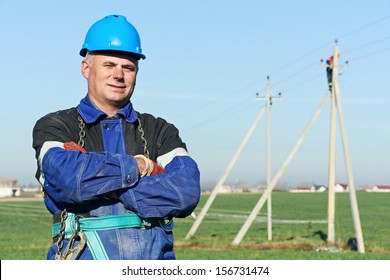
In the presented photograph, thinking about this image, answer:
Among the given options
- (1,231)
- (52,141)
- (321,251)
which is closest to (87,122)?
(52,141)

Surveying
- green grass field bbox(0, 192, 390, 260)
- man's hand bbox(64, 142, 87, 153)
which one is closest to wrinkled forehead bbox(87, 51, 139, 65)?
man's hand bbox(64, 142, 87, 153)

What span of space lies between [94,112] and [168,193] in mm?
414

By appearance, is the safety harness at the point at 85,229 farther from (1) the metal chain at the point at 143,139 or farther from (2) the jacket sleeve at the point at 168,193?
(1) the metal chain at the point at 143,139

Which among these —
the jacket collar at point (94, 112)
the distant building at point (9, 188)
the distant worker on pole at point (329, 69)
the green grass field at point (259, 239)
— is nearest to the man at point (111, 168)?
the jacket collar at point (94, 112)

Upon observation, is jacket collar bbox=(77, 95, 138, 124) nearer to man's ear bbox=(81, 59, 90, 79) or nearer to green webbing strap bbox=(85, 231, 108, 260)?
man's ear bbox=(81, 59, 90, 79)

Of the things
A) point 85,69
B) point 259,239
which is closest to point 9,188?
point 259,239

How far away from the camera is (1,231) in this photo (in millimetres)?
37406

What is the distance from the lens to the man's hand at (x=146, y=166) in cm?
287

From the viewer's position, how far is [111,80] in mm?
2895

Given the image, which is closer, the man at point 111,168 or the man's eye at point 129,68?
the man at point 111,168

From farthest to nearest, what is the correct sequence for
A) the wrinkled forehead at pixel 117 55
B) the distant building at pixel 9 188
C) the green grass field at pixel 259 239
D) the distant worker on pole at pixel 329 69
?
the distant building at pixel 9 188 < the distant worker on pole at pixel 329 69 < the green grass field at pixel 259 239 < the wrinkled forehead at pixel 117 55

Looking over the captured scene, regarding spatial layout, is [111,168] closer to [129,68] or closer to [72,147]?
[72,147]
